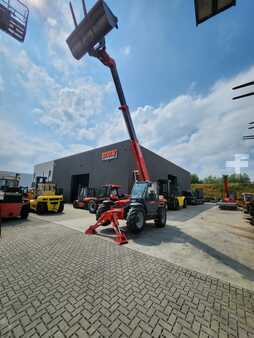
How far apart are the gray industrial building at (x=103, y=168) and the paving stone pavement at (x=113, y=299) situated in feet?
40.2

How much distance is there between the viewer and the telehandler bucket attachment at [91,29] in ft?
21.6

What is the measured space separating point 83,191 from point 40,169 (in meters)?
22.5

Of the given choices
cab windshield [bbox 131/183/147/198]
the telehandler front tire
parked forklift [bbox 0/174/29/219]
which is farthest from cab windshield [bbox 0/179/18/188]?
the telehandler front tire

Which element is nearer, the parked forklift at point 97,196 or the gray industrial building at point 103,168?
the parked forklift at point 97,196

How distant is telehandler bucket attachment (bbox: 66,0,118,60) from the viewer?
6.59 metres

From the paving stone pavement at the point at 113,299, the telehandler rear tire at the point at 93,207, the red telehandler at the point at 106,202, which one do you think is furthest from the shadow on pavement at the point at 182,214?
the paving stone pavement at the point at 113,299

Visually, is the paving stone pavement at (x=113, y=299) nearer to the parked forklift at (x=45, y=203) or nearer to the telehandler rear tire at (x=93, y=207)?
the parked forklift at (x=45, y=203)

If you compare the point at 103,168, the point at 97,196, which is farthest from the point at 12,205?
the point at 103,168

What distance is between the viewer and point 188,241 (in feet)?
19.3

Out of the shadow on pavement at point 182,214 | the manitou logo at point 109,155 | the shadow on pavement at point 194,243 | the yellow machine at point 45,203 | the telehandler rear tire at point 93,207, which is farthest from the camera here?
the manitou logo at point 109,155

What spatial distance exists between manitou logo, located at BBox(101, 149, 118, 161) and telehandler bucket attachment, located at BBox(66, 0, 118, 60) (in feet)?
34.2

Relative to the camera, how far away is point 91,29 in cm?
706

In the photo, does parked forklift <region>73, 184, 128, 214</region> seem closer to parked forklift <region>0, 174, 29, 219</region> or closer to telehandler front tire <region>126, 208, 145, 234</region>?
telehandler front tire <region>126, 208, 145, 234</region>

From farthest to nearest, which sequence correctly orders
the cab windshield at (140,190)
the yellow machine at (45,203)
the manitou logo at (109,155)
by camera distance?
the manitou logo at (109,155)
the yellow machine at (45,203)
the cab windshield at (140,190)
